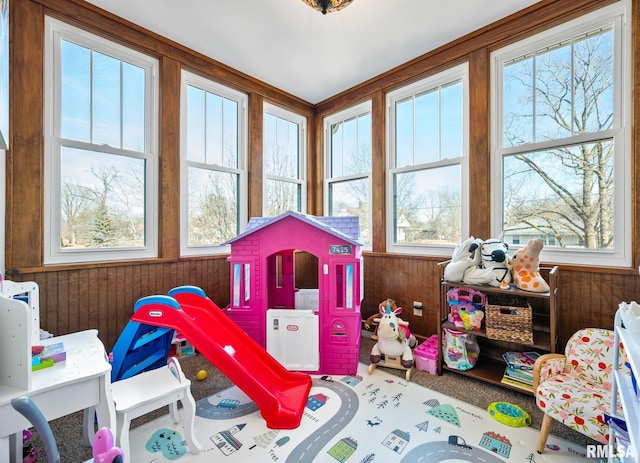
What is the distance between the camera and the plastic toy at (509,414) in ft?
5.77

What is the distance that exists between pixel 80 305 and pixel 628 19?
4.57 metres

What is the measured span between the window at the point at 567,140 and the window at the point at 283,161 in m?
2.36

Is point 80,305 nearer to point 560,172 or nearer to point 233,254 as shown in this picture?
point 233,254

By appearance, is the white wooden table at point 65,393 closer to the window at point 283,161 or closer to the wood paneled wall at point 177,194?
the wood paneled wall at point 177,194

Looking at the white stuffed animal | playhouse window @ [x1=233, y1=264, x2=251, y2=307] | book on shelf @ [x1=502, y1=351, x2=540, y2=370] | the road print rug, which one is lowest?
the road print rug

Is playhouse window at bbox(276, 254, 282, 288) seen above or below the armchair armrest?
above

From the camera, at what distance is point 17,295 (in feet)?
4.89

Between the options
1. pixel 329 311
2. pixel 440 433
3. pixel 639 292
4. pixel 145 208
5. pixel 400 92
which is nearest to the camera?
pixel 440 433

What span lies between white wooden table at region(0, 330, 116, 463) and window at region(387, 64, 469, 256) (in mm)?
2757

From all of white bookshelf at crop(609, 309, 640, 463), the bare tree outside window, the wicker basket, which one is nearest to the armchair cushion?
white bookshelf at crop(609, 309, 640, 463)

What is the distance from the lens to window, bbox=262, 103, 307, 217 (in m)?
3.66

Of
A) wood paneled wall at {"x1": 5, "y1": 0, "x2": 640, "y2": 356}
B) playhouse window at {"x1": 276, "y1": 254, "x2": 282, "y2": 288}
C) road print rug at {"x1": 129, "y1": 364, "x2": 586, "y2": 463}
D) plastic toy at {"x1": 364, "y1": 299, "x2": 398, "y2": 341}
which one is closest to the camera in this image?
road print rug at {"x1": 129, "y1": 364, "x2": 586, "y2": 463}

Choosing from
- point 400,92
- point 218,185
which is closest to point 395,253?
point 400,92

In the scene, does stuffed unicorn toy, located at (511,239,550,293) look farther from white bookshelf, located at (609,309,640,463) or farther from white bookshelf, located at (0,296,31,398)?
white bookshelf, located at (0,296,31,398)
